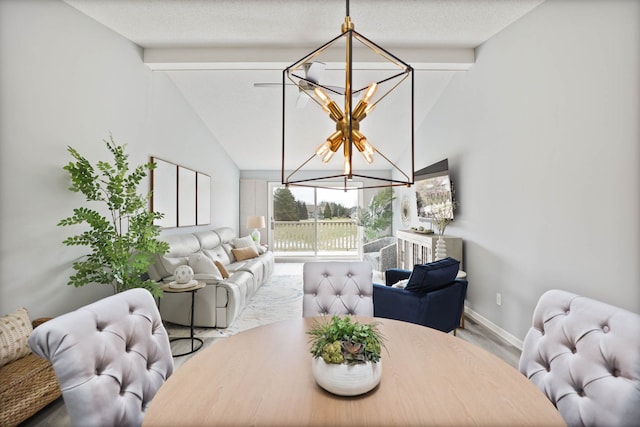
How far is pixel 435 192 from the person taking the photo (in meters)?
4.21

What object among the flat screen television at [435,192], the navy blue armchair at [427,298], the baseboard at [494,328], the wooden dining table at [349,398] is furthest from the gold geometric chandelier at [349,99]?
the baseboard at [494,328]

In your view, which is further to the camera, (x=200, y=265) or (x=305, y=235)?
(x=305, y=235)

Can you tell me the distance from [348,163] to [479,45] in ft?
10.8

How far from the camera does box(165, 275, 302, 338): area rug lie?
3.16 meters

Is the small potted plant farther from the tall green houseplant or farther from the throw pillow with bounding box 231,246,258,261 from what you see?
the throw pillow with bounding box 231,246,258,261

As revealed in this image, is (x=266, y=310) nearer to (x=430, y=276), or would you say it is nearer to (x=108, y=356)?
(x=430, y=276)

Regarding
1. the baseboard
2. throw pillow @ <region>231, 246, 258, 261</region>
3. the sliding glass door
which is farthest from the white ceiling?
the sliding glass door

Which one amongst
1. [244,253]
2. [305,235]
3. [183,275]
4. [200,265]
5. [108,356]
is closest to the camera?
[108,356]

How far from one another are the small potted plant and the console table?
9.94 ft

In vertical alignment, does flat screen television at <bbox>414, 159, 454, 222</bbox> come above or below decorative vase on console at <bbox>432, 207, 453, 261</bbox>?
above

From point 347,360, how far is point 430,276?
1578mm

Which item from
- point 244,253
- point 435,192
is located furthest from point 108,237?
point 435,192

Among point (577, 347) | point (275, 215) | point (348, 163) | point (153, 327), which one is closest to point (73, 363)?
point (153, 327)

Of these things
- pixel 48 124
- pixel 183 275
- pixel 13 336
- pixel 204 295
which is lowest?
pixel 204 295
